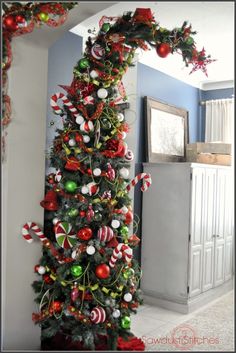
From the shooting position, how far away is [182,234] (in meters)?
3.80

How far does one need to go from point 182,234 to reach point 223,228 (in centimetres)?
86

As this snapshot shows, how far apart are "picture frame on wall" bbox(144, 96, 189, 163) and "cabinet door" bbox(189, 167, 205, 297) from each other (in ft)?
2.09

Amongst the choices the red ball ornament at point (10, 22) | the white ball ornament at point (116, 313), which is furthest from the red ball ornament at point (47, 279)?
the red ball ornament at point (10, 22)

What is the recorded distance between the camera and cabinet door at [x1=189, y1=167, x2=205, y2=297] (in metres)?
3.78

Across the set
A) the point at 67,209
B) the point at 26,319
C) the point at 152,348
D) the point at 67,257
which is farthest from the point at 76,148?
the point at 152,348

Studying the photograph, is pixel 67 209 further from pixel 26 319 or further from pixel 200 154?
pixel 200 154

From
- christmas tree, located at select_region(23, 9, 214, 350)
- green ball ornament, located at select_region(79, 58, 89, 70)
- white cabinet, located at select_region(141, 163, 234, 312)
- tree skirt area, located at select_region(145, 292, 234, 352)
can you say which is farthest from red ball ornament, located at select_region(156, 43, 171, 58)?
tree skirt area, located at select_region(145, 292, 234, 352)

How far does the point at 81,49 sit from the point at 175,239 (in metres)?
2.21

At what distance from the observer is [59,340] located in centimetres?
248

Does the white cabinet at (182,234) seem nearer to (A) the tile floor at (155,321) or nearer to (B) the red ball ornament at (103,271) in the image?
(A) the tile floor at (155,321)

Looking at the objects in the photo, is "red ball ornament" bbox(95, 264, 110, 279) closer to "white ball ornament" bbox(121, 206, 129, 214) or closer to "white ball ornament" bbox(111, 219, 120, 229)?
"white ball ornament" bbox(111, 219, 120, 229)

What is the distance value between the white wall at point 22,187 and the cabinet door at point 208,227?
2227mm

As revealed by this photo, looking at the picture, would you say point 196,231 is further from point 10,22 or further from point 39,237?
point 10,22

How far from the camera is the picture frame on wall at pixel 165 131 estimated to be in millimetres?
4227
